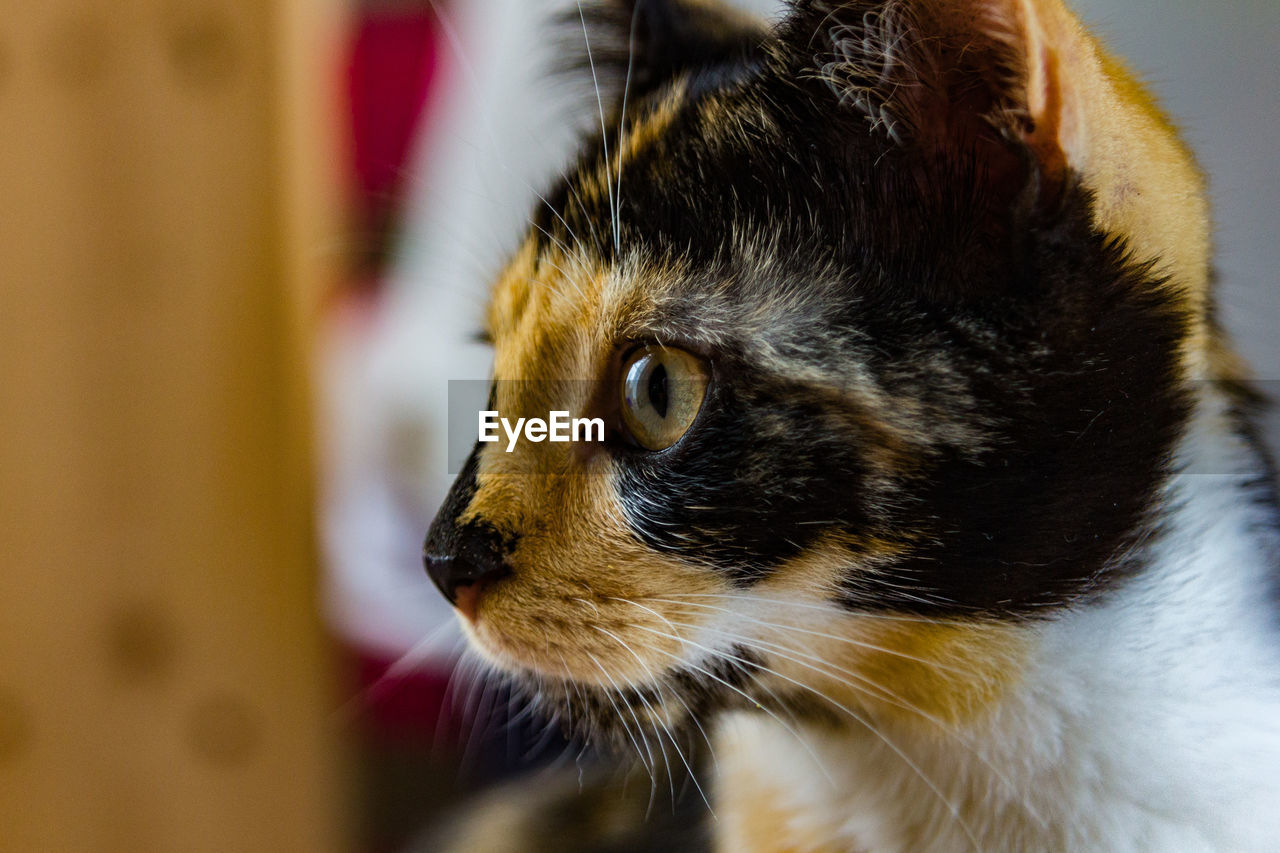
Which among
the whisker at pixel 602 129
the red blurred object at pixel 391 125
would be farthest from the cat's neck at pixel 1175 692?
the red blurred object at pixel 391 125

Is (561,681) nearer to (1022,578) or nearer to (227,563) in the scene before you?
(1022,578)

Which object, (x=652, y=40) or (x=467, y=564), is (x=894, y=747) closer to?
(x=467, y=564)


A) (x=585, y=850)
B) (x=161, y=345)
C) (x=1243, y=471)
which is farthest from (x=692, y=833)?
(x=161, y=345)

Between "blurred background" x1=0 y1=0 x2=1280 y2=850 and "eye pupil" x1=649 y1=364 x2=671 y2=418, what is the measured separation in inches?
7.4

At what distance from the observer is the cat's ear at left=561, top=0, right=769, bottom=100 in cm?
45

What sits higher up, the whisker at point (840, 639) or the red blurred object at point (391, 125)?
the red blurred object at point (391, 125)

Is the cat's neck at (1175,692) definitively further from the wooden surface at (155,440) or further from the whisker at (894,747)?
the wooden surface at (155,440)

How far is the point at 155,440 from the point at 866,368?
660mm

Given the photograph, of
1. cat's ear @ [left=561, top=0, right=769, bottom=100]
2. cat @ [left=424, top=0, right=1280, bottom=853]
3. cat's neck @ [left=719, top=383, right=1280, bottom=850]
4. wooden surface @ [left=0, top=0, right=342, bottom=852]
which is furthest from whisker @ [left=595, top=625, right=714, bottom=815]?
wooden surface @ [left=0, top=0, right=342, bottom=852]

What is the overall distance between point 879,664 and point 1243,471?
0.53 feet

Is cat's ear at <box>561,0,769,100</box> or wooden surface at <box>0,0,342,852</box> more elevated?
cat's ear at <box>561,0,769,100</box>

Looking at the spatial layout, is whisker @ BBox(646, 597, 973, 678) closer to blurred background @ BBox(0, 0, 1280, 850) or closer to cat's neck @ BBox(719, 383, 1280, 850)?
cat's neck @ BBox(719, 383, 1280, 850)

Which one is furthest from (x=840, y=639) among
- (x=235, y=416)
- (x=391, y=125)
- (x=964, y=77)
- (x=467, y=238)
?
(x=235, y=416)

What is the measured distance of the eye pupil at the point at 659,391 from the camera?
1.34 feet
